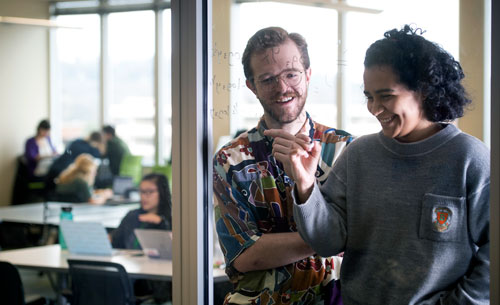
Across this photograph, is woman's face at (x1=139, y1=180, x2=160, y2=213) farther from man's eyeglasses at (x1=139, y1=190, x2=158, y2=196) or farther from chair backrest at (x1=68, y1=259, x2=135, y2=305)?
chair backrest at (x1=68, y1=259, x2=135, y2=305)

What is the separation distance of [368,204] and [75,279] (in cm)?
205

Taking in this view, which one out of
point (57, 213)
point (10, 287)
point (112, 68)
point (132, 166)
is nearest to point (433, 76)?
point (10, 287)

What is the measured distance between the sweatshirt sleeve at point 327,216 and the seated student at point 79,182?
2.06 m

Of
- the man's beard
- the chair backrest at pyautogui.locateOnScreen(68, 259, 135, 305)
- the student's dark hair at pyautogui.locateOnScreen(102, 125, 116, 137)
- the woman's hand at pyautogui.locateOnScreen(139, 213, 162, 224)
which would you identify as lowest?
the chair backrest at pyautogui.locateOnScreen(68, 259, 135, 305)

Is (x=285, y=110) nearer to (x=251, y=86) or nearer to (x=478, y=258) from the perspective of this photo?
(x=251, y=86)

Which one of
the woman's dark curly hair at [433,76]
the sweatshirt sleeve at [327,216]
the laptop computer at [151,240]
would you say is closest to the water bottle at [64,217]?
the laptop computer at [151,240]

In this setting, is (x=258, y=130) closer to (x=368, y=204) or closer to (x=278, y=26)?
(x=278, y=26)

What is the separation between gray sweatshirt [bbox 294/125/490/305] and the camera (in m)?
1.07

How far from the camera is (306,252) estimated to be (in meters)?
1.33

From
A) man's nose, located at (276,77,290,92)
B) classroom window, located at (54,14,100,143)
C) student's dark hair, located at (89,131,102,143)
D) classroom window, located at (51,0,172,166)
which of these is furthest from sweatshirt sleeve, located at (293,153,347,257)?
student's dark hair, located at (89,131,102,143)

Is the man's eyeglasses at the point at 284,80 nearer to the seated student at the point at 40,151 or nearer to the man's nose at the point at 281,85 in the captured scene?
the man's nose at the point at 281,85

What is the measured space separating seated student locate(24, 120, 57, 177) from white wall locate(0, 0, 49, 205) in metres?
0.05

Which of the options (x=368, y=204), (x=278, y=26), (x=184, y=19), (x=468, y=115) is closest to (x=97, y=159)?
(x=184, y=19)

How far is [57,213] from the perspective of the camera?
9.42 feet
